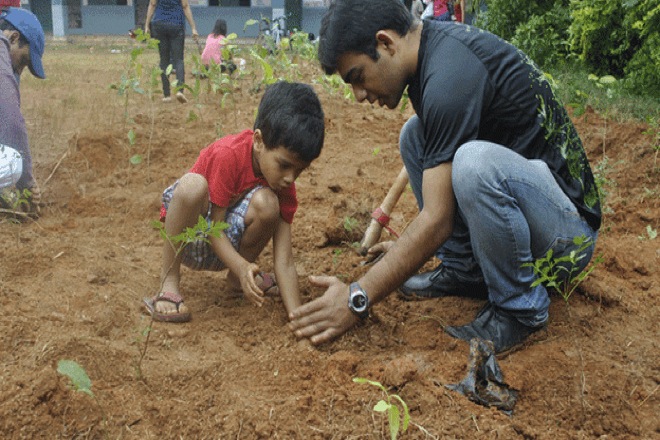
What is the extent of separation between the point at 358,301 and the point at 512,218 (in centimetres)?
55

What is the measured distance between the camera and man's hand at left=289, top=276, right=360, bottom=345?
214cm

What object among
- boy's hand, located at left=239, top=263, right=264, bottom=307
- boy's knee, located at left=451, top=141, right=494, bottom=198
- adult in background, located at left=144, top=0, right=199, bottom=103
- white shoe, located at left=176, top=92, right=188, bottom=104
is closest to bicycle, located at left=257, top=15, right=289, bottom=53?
adult in background, located at left=144, top=0, right=199, bottom=103

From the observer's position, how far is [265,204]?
2.40 m

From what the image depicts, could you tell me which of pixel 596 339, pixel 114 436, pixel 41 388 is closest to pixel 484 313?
pixel 596 339

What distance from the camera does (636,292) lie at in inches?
105

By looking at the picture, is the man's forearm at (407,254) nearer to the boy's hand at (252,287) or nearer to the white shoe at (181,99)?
the boy's hand at (252,287)

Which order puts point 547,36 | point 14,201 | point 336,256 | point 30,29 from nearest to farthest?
1. point 336,256
2. point 14,201
3. point 30,29
4. point 547,36

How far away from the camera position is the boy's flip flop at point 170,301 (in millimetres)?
2375

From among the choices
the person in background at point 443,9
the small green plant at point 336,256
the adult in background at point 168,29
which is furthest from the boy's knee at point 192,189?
the person in background at point 443,9

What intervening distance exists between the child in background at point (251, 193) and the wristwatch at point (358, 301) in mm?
320

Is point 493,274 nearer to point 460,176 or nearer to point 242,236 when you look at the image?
point 460,176

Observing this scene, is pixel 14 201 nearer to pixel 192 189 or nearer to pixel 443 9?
pixel 192 189

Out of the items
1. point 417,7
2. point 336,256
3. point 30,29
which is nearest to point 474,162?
point 336,256

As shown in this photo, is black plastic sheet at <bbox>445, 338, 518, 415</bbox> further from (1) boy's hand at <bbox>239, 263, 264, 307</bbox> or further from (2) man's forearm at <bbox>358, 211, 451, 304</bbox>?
(1) boy's hand at <bbox>239, 263, 264, 307</bbox>
